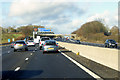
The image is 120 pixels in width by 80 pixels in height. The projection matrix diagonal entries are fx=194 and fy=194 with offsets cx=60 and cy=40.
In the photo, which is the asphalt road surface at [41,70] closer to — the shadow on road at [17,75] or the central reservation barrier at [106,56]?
the shadow on road at [17,75]

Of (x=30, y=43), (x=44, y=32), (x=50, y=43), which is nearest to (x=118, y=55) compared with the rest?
(x=50, y=43)

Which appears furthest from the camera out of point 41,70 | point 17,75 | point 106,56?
point 106,56

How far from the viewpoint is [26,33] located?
154m

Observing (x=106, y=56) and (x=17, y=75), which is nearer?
(x=17, y=75)

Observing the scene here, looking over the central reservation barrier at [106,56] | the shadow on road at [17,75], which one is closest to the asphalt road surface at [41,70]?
the shadow on road at [17,75]

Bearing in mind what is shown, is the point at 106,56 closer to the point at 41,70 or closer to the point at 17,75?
the point at 41,70

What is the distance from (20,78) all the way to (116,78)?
3861 millimetres

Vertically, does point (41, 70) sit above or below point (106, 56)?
below

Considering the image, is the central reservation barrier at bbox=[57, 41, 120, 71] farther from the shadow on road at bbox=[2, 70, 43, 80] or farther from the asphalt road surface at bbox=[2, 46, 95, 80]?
the shadow on road at bbox=[2, 70, 43, 80]

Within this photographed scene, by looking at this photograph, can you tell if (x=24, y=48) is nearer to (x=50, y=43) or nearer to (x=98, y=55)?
(x=50, y=43)

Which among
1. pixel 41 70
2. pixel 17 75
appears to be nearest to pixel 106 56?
pixel 41 70

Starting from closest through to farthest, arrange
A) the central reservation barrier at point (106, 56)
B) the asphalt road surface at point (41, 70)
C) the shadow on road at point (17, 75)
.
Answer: the shadow on road at point (17, 75) → the asphalt road surface at point (41, 70) → the central reservation barrier at point (106, 56)

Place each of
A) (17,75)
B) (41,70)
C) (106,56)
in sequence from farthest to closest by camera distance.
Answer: (106,56), (41,70), (17,75)

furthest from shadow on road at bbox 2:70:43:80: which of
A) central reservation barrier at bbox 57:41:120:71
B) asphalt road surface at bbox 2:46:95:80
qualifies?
central reservation barrier at bbox 57:41:120:71
